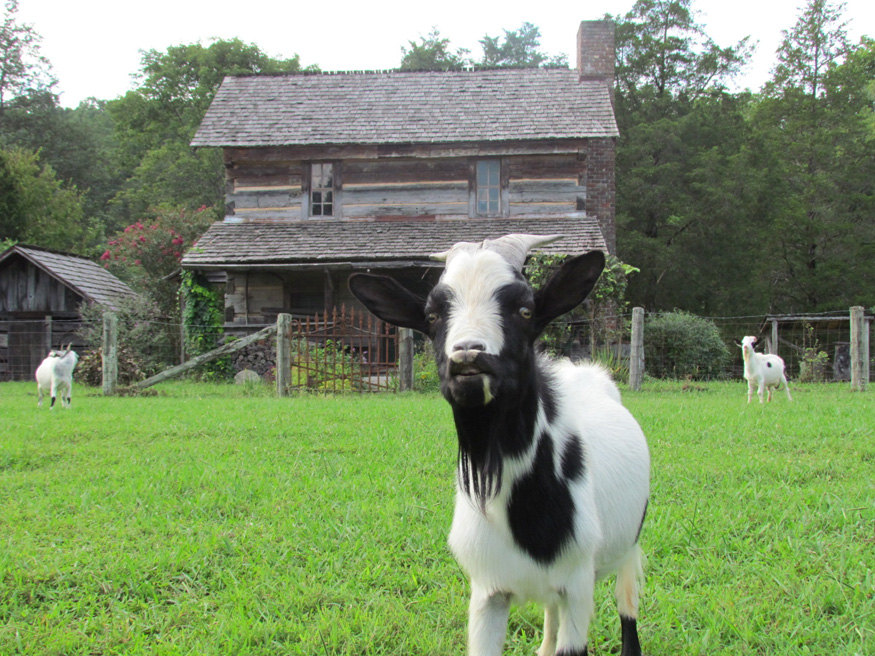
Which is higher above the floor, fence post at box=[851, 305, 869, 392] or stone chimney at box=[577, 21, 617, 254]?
stone chimney at box=[577, 21, 617, 254]

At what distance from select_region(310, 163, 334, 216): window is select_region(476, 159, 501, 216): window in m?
4.22

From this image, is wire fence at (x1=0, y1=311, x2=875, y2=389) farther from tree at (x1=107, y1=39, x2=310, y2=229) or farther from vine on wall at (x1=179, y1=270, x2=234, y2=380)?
tree at (x1=107, y1=39, x2=310, y2=229)

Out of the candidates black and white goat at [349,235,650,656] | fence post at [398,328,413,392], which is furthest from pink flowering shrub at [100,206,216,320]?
black and white goat at [349,235,650,656]

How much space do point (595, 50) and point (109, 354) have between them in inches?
648

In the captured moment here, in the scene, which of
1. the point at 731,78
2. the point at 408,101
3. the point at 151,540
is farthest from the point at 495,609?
the point at 731,78

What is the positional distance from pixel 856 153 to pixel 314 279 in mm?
23167

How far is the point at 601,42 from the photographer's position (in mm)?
21453

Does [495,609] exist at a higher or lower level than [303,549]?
higher

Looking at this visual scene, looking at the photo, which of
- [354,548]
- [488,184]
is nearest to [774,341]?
[488,184]

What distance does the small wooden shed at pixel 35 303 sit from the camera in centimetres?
2216

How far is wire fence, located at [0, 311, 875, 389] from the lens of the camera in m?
15.9

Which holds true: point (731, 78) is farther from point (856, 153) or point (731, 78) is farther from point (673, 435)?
point (673, 435)

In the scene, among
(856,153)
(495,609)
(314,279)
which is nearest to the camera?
(495,609)

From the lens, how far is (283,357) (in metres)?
13.4
